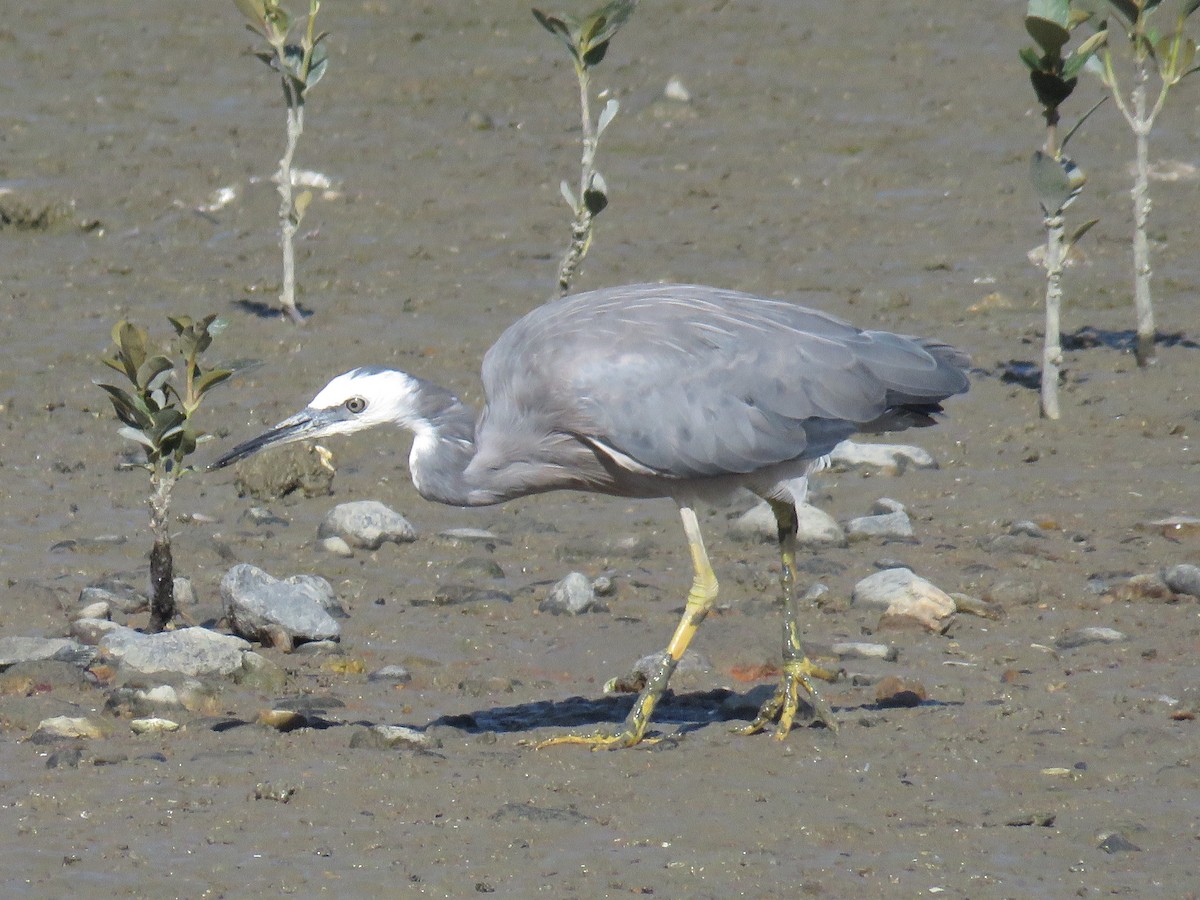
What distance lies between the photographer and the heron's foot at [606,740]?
226 inches

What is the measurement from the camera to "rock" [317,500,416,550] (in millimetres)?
7684

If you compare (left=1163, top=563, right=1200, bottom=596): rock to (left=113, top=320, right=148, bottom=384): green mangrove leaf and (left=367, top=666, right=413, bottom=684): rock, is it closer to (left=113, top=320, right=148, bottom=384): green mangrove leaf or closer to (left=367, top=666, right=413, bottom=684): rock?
(left=367, top=666, right=413, bottom=684): rock

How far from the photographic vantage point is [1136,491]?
825 centimetres

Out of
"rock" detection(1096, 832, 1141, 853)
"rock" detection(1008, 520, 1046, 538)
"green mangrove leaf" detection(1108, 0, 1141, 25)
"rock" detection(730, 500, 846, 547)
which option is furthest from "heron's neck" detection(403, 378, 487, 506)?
"green mangrove leaf" detection(1108, 0, 1141, 25)

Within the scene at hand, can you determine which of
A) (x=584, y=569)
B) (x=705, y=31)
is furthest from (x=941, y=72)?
(x=584, y=569)

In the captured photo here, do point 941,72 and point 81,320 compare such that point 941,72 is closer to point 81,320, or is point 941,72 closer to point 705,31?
point 705,31

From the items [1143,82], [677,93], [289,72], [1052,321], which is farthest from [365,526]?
[677,93]

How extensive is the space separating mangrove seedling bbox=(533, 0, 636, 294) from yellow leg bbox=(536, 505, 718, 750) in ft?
10.7

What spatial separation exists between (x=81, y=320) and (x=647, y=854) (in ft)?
21.4

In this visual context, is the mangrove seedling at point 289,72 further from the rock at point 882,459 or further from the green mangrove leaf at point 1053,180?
the green mangrove leaf at point 1053,180

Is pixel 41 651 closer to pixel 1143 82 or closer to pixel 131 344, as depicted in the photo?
pixel 131 344

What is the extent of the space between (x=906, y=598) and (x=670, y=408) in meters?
1.37

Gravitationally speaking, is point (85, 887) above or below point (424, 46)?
below

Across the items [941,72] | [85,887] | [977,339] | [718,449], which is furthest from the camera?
[941,72]
